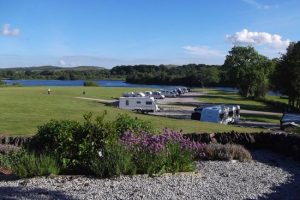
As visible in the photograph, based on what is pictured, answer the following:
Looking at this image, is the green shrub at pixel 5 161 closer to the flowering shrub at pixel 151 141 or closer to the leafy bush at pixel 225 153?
the flowering shrub at pixel 151 141

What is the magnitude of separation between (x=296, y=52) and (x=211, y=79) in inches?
Answer: 4462

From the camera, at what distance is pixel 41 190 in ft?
24.5

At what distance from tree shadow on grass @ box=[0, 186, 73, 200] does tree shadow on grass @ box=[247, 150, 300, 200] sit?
Result: 10.3ft

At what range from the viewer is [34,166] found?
8.49 m

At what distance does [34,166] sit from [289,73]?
4733 cm

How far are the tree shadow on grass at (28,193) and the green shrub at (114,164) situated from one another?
52.1 inches

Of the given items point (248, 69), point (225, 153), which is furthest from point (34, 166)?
point (248, 69)

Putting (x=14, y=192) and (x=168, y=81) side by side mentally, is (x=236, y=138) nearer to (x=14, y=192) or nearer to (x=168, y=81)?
(x=14, y=192)

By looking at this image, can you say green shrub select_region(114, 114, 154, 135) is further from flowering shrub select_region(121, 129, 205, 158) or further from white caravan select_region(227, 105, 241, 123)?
white caravan select_region(227, 105, 241, 123)

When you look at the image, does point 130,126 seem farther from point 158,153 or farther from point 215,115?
point 215,115

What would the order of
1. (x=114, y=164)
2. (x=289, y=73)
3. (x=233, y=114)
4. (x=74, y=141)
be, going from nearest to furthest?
(x=114, y=164), (x=74, y=141), (x=233, y=114), (x=289, y=73)

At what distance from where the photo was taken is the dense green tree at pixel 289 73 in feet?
165

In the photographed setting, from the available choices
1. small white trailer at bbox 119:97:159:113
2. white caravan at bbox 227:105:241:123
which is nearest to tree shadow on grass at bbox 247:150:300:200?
white caravan at bbox 227:105:241:123

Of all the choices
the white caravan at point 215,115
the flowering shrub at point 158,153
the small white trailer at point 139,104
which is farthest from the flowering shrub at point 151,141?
the small white trailer at point 139,104
